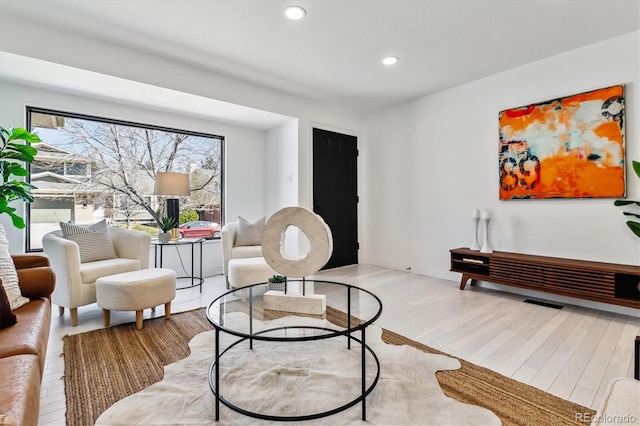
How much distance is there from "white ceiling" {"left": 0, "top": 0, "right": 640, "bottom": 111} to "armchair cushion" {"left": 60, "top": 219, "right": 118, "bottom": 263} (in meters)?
1.76

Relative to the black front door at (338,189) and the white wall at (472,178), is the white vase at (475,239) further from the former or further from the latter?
the black front door at (338,189)

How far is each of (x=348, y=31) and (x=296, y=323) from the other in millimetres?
2472

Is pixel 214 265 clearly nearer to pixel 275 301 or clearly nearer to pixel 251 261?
pixel 251 261

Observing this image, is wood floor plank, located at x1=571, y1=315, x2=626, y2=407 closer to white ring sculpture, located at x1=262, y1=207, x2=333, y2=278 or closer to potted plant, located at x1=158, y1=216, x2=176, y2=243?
white ring sculpture, located at x1=262, y1=207, x2=333, y2=278

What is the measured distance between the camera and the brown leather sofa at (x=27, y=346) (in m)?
0.89

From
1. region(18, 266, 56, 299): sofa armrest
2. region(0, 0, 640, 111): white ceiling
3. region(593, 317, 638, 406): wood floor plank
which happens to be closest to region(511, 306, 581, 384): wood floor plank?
region(593, 317, 638, 406): wood floor plank

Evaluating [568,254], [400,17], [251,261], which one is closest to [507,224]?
[568,254]

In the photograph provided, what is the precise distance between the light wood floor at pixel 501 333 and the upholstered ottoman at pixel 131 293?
27 cm

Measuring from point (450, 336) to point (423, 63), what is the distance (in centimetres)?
276

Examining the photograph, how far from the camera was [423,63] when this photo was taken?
3.35m

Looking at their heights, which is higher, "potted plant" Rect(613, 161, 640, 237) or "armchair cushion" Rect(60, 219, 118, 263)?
"potted plant" Rect(613, 161, 640, 237)

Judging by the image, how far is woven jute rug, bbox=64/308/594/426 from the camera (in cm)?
144

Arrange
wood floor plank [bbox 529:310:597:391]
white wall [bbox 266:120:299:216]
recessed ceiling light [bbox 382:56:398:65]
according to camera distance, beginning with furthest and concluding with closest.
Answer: white wall [bbox 266:120:299:216] → recessed ceiling light [bbox 382:56:398:65] → wood floor plank [bbox 529:310:597:391]

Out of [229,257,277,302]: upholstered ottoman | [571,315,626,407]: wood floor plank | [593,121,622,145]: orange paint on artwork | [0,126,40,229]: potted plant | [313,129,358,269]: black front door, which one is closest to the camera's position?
[571,315,626,407]: wood floor plank
